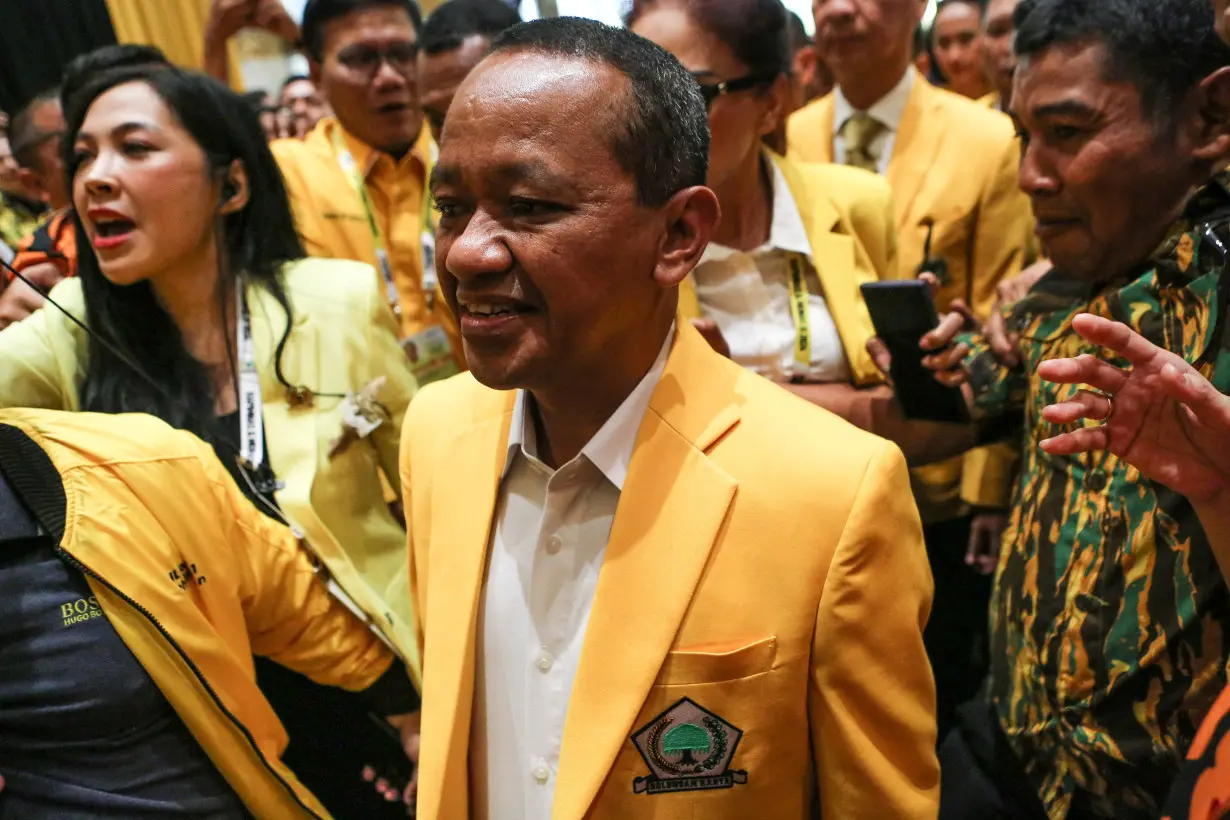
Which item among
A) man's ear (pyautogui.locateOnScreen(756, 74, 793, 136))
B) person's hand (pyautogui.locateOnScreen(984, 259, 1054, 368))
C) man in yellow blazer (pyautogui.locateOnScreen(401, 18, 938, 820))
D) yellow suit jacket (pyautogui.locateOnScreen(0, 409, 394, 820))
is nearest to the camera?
man in yellow blazer (pyautogui.locateOnScreen(401, 18, 938, 820))

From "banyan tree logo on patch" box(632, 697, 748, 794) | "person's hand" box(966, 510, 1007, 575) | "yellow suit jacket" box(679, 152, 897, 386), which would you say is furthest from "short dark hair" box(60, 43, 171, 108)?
"person's hand" box(966, 510, 1007, 575)

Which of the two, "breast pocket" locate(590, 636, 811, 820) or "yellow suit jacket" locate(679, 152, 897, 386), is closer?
"breast pocket" locate(590, 636, 811, 820)

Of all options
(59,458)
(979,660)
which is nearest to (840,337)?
(979,660)

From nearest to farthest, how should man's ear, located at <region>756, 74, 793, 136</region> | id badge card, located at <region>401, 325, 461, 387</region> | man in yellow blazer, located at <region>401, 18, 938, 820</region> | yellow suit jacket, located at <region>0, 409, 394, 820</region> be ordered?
man in yellow blazer, located at <region>401, 18, 938, 820</region> → yellow suit jacket, located at <region>0, 409, 394, 820</region> → man's ear, located at <region>756, 74, 793, 136</region> → id badge card, located at <region>401, 325, 461, 387</region>

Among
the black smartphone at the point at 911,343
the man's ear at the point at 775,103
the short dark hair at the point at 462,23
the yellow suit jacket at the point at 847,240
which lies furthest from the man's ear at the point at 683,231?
the short dark hair at the point at 462,23

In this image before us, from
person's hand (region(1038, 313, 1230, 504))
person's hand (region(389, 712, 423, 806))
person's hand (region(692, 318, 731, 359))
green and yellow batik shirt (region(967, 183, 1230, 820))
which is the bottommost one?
person's hand (region(389, 712, 423, 806))

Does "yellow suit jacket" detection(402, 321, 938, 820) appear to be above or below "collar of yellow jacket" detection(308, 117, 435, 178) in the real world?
below

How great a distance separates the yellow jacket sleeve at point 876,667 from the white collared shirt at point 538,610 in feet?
0.91

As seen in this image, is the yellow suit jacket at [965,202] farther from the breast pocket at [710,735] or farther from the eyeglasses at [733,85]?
the breast pocket at [710,735]

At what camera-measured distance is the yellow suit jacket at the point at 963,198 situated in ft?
7.61

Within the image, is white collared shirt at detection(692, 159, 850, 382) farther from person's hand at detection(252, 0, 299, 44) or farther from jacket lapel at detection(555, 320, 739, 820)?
person's hand at detection(252, 0, 299, 44)

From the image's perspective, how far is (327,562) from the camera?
1.64 m

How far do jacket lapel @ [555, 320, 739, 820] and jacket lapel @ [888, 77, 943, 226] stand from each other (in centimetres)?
150

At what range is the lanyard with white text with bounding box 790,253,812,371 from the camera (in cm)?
191
